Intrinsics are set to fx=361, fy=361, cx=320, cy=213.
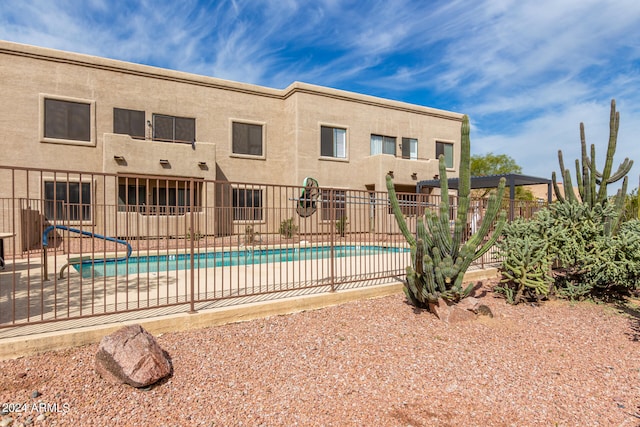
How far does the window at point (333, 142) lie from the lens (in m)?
18.6

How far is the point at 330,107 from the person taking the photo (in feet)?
61.1

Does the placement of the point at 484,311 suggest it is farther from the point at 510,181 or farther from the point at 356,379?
the point at 510,181

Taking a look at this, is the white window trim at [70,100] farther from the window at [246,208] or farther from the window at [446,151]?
the window at [446,151]

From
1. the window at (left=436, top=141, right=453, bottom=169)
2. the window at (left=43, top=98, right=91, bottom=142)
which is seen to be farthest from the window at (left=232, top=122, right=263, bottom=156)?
the window at (left=436, top=141, right=453, bottom=169)

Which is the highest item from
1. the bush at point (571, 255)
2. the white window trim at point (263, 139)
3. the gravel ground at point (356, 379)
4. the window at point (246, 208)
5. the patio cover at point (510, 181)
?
the white window trim at point (263, 139)

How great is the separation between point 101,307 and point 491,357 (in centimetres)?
562

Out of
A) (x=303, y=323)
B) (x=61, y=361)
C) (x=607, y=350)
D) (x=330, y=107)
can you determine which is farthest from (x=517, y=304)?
(x=330, y=107)

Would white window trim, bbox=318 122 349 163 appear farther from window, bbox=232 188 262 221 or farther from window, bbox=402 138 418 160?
window, bbox=232 188 262 221

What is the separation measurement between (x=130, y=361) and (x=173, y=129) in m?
14.3

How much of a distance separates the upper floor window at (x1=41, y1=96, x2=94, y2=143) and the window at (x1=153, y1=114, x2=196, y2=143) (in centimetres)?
245

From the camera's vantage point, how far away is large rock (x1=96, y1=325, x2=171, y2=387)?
11.8 feet

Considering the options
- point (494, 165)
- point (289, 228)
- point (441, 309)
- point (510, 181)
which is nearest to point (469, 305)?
point (441, 309)

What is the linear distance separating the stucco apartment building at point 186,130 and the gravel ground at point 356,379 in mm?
8157

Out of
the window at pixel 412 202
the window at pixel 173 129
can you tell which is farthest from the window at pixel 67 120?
the window at pixel 412 202
